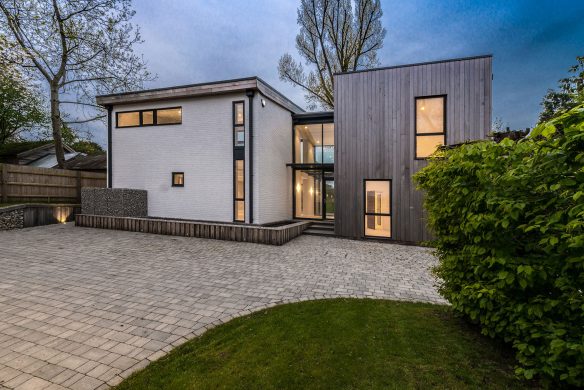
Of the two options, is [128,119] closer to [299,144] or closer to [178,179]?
[178,179]

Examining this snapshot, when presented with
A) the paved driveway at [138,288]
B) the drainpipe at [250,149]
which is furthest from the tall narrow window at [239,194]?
the paved driveway at [138,288]

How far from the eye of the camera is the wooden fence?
444 inches

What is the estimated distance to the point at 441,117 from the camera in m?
9.30

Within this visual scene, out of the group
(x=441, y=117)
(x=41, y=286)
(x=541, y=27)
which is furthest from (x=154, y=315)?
(x=541, y=27)

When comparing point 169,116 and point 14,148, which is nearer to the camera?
point 169,116

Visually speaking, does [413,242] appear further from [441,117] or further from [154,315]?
[154,315]

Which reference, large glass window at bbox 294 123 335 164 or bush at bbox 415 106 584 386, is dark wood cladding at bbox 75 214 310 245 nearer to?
large glass window at bbox 294 123 335 164

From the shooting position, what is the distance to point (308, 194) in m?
13.6

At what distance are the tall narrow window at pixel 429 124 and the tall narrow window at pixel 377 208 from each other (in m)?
1.62

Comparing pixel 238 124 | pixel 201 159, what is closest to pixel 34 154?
pixel 201 159

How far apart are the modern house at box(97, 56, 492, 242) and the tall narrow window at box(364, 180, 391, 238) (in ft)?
0.12

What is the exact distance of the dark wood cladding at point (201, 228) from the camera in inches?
352

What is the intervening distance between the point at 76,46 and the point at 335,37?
48.8 feet

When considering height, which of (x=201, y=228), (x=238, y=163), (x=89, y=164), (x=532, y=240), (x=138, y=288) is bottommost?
(x=138, y=288)
